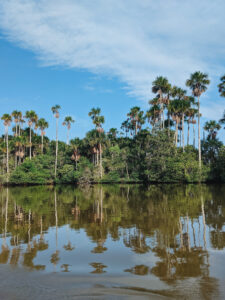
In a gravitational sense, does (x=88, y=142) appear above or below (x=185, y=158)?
above

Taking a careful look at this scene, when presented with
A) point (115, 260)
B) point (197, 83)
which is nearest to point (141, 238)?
point (115, 260)

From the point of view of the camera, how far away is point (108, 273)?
527 centimetres

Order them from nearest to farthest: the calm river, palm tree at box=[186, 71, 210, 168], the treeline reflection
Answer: the calm river → the treeline reflection → palm tree at box=[186, 71, 210, 168]

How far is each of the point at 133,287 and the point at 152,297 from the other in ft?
1.55

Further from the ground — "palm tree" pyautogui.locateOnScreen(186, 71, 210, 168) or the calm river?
"palm tree" pyautogui.locateOnScreen(186, 71, 210, 168)

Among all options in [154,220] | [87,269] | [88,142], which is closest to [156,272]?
[87,269]

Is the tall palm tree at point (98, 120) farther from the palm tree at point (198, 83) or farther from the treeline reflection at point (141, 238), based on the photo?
the treeline reflection at point (141, 238)

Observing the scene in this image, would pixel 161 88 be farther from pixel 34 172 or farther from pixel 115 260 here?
pixel 115 260

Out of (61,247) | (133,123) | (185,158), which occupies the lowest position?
(61,247)

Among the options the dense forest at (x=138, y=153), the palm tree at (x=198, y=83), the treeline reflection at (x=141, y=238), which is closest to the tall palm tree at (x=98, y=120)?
the dense forest at (x=138, y=153)

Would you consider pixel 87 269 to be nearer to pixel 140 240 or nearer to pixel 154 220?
pixel 140 240

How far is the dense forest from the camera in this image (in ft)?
153

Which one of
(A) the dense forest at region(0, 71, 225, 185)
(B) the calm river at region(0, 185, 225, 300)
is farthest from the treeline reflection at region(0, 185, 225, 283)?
(A) the dense forest at region(0, 71, 225, 185)

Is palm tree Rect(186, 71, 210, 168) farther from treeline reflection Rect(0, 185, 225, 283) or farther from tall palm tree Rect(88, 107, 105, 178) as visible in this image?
treeline reflection Rect(0, 185, 225, 283)
